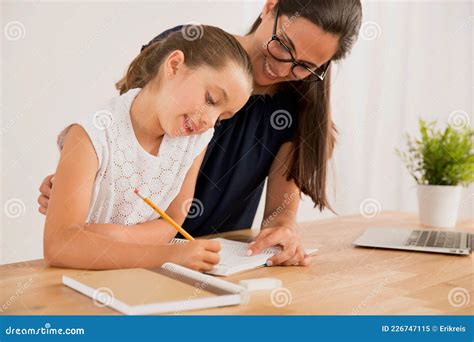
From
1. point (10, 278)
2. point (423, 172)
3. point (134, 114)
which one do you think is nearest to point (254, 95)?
point (134, 114)

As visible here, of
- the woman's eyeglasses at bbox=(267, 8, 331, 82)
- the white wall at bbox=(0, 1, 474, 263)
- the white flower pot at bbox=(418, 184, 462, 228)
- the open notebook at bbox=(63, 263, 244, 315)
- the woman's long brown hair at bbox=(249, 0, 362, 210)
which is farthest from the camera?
the white wall at bbox=(0, 1, 474, 263)

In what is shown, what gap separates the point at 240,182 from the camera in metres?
1.84

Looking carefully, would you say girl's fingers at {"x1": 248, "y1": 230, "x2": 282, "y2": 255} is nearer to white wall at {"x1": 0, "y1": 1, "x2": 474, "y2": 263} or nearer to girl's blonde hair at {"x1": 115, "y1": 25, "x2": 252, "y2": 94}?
girl's blonde hair at {"x1": 115, "y1": 25, "x2": 252, "y2": 94}

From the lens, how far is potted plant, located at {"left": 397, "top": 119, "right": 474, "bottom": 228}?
6.40 feet

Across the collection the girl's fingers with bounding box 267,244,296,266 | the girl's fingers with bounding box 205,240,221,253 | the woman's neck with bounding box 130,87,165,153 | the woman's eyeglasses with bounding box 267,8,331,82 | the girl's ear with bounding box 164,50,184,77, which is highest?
the woman's eyeglasses with bounding box 267,8,331,82

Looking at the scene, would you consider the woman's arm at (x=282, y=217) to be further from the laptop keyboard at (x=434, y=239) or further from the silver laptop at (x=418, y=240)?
the laptop keyboard at (x=434, y=239)

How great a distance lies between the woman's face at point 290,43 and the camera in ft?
4.63

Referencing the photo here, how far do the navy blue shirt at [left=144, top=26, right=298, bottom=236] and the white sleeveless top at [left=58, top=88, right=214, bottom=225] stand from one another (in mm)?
312

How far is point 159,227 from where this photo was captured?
131 cm

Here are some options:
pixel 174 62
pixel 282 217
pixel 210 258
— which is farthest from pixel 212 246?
pixel 282 217

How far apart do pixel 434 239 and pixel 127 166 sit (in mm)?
914

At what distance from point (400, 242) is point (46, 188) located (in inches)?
38.1

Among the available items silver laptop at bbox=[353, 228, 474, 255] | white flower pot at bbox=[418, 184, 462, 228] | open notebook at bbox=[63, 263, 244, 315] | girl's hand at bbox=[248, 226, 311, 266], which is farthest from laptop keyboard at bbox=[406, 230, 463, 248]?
open notebook at bbox=[63, 263, 244, 315]

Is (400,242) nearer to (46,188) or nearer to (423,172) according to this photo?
(423,172)
